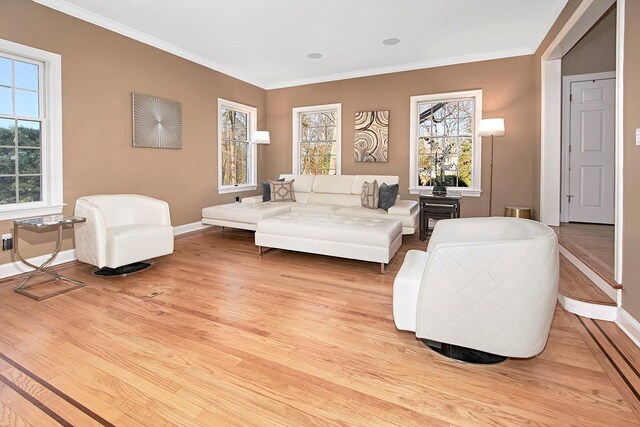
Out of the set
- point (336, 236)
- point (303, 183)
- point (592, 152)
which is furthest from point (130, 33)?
point (592, 152)

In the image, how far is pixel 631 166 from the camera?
2.16m

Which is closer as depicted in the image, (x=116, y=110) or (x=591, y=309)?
(x=591, y=309)

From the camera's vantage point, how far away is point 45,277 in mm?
3264

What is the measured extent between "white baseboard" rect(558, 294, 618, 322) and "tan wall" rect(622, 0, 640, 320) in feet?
0.34

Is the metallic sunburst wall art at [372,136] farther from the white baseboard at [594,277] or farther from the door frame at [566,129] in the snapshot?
the white baseboard at [594,277]

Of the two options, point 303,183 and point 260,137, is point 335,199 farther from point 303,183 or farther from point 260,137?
point 260,137

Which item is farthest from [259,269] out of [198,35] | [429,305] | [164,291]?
[198,35]

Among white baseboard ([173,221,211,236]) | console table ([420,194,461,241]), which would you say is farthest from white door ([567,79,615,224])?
white baseboard ([173,221,211,236])

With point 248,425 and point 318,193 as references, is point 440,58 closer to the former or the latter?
point 318,193

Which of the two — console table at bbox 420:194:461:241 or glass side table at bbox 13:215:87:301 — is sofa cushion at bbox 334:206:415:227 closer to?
console table at bbox 420:194:461:241

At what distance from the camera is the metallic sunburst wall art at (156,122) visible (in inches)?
173

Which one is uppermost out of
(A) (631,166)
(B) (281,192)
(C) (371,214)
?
(A) (631,166)

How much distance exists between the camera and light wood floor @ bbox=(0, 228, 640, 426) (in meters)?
1.44

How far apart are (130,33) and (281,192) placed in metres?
2.97
